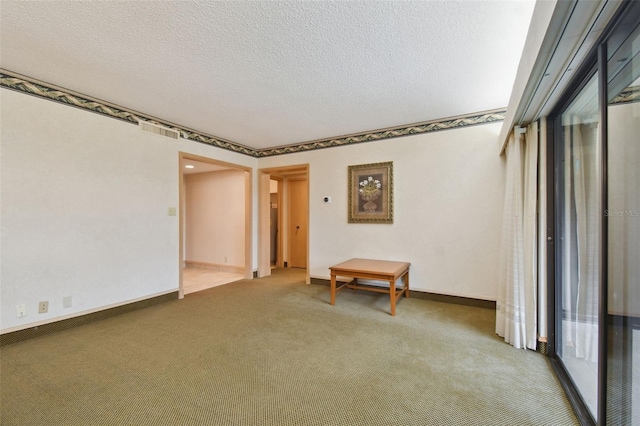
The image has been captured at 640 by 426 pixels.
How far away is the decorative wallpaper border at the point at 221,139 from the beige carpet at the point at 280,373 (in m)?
2.41

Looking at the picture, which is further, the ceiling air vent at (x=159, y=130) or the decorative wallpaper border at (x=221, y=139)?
the ceiling air vent at (x=159, y=130)

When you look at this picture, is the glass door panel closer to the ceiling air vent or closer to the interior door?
the ceiling air vent

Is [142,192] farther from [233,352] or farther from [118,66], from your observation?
[233,352]

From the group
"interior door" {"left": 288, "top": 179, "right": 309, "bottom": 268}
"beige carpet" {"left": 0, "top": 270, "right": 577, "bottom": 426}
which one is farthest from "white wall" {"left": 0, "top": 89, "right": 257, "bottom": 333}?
"interior door" {"left": 288, "top": 179, "right": 309, "bottom": 268}

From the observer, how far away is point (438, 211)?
11.9 ft

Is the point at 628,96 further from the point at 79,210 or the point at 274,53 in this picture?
the point at 79,210

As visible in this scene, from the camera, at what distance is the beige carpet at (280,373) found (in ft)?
5.09

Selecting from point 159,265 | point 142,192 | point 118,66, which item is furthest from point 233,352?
point 118,66

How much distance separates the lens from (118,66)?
228 centimetres

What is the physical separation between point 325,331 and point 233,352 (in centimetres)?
92

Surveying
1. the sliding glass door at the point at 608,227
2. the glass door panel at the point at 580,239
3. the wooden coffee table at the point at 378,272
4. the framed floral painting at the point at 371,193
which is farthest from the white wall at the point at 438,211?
the sliding glass door at the point at 608,227

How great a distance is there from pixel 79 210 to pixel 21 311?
1.05 meters

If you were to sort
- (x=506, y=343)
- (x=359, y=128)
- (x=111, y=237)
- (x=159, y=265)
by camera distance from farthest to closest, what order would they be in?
(x=359, y=128) → (x=159, y=265) → (x=111, y=237) → (x=506, y=343)

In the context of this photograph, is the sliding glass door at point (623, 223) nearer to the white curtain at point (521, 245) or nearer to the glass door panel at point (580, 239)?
the glass door panel at point (580, 239)
